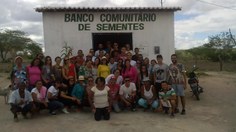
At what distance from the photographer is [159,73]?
10.7m

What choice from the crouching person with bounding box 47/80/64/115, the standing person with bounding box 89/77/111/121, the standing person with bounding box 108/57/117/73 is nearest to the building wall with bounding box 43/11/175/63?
the standing person with bounding box 108/57/117/73

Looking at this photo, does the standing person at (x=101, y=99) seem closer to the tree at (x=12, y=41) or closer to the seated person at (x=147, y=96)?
the seated person at (x=147, y=96)

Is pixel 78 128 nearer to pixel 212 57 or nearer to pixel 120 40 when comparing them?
pixel 120 40

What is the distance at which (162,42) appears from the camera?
13555 millimetres

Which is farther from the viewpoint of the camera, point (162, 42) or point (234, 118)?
point (162, 42)

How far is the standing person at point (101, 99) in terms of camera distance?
31.5ft

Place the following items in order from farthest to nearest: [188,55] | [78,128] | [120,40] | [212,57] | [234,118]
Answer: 1. [188,55]
2. [212,57]
3. [120,40]
4. [234,118]
5. [78,128]

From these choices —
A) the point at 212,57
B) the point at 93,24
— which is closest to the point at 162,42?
the point at 93,24

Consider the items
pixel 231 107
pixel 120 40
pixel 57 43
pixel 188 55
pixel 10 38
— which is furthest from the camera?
pixel 188 55

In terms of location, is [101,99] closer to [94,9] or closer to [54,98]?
[54,98]

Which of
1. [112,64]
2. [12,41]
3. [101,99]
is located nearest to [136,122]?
[101,99]

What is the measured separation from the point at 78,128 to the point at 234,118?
4342 millimetres

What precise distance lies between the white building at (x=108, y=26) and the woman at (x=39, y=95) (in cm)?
343

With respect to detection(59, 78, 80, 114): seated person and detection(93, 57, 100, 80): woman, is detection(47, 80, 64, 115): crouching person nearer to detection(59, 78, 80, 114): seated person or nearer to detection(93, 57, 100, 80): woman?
detection(59, 78, 80, 114): seated person
